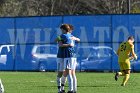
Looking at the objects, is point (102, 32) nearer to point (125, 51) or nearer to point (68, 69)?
point (125, 51)

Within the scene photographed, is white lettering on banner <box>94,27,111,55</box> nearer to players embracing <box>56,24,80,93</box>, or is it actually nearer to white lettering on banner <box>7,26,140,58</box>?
white lettering on banner <box>7,26,140,58</box>

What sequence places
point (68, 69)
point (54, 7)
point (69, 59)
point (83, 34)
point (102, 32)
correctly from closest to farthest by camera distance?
point (68, 69)
point (69, 59)
point (102, 32)
point (83, 34)
point (54, 7)

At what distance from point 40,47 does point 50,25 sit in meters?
1.66

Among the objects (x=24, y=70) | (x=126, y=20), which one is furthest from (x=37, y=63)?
(x=126, y=20)

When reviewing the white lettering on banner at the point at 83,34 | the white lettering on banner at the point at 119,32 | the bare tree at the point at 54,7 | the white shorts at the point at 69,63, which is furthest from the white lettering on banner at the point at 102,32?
the bare tree at the point at 54,7

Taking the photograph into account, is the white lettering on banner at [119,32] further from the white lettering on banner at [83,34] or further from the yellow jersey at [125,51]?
the yellow jersey at [125,51]

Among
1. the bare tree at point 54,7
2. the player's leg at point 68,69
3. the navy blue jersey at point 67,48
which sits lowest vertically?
the player's leg at point 68,69

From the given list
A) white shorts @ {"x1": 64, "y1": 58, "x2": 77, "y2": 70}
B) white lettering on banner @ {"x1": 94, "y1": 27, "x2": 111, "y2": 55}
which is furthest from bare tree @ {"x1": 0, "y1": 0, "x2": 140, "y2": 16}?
white shorts @ {"x1": 64, "y1": 58, "x2": 77, "y2": 70}

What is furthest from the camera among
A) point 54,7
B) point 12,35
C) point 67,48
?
point 54,7

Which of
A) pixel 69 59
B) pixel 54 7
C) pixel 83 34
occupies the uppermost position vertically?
pixel 54 7

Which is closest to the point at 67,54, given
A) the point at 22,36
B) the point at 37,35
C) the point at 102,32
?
the point at 102,32

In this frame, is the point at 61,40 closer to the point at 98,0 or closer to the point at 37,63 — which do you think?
the point at 37,63

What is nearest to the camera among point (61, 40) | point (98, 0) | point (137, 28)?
point (61, 40)

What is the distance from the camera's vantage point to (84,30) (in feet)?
133
